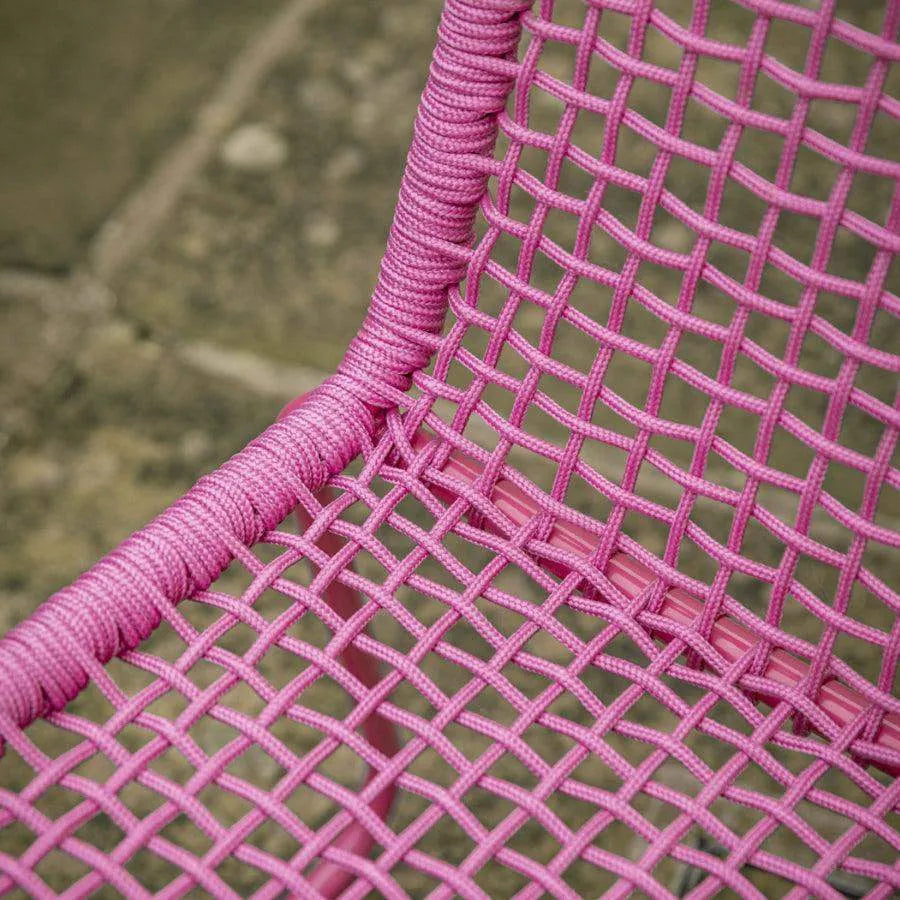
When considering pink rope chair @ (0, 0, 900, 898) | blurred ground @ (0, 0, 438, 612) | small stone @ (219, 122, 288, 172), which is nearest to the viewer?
pink rope chair @ (0, 0, 900, 898)

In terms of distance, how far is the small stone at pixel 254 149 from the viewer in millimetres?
1553

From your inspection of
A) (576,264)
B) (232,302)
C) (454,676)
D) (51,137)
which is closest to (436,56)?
(576,264)

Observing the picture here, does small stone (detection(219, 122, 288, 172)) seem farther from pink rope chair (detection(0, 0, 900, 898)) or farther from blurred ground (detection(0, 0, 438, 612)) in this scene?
pink rope chair (detection(0, 0, 900, 898))

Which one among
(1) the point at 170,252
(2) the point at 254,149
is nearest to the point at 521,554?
(1) the point at 170,252

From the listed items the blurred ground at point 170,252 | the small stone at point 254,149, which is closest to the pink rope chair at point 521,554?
the blurred ground at point 170,252

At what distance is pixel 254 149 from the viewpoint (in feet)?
5.15

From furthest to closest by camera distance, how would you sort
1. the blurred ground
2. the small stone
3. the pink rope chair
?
the small stone, the blurred ground, the pink rope chair

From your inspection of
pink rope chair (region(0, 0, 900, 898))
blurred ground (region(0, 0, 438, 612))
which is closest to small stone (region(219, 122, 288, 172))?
blurred ground (region(0, 0, 438, 612))

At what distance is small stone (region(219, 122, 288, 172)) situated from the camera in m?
1.55

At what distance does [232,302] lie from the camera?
1.43 m

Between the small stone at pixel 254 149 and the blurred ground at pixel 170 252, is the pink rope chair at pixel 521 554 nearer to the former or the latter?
the blurred ground at pixel 170 252

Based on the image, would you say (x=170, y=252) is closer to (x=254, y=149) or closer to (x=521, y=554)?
(x=254, y=149)

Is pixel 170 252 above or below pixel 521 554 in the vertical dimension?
below

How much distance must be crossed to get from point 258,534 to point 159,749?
138 millimetres
